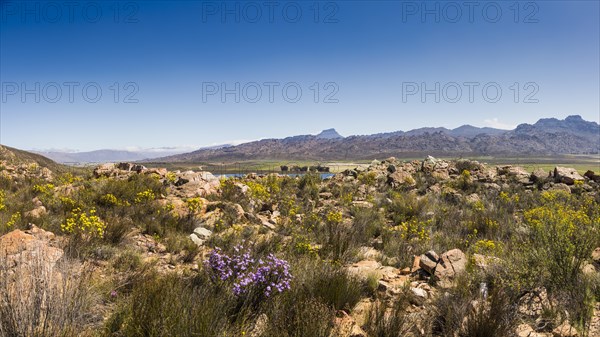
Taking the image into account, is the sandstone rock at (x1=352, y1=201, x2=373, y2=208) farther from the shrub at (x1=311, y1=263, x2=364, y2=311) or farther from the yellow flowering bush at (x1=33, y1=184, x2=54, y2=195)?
the yellow flowering bush at (x1=33, y1=184, x2=54, y2=195)

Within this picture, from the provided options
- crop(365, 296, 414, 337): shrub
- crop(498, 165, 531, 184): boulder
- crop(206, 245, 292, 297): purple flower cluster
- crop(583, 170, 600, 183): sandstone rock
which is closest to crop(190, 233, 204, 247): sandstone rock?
crop(206, 245, 292, 297): purple flower cluster

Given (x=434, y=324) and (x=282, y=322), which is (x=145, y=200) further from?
(x=434, y=324)

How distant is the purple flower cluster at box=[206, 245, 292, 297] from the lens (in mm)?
3941

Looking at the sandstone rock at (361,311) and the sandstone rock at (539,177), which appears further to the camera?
the sandstone rock at (539,177)

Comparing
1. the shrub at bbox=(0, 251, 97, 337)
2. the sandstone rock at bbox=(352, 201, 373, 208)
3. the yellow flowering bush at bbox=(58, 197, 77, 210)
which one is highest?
the yellow flowering bush at bbox=(58, 197, 77, 210)

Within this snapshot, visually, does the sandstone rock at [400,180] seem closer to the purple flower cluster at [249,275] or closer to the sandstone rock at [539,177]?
the sandstone rock at [539,177]

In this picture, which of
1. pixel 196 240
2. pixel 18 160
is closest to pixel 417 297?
pixel 196 240

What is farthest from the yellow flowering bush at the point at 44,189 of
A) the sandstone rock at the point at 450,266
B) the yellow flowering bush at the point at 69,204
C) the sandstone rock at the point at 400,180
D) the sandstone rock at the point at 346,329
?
the sandstone rock at the point at 400,180

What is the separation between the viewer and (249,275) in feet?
13.4

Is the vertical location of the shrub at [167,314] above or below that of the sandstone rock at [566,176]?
below

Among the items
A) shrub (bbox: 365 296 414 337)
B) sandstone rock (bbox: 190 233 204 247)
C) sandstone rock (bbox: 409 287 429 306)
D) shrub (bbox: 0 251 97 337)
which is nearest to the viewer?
shrub (bbox: 0 251 97 337)

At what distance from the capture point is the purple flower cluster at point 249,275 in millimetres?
3941

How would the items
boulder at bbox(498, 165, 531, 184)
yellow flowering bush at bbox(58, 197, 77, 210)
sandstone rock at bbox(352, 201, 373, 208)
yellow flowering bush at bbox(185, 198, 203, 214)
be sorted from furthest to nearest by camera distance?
1. boulder at bbox(498, 165, 531, 184)
2. sandstone rock at bbox(352, 201, 373, 208)
3. yellow flowering bush at bbox(185, 198, 203, 214)
4. yellow flowering bush at bbox(58, 197, 77, 210)

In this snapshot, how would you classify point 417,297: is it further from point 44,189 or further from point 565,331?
point 44,189
